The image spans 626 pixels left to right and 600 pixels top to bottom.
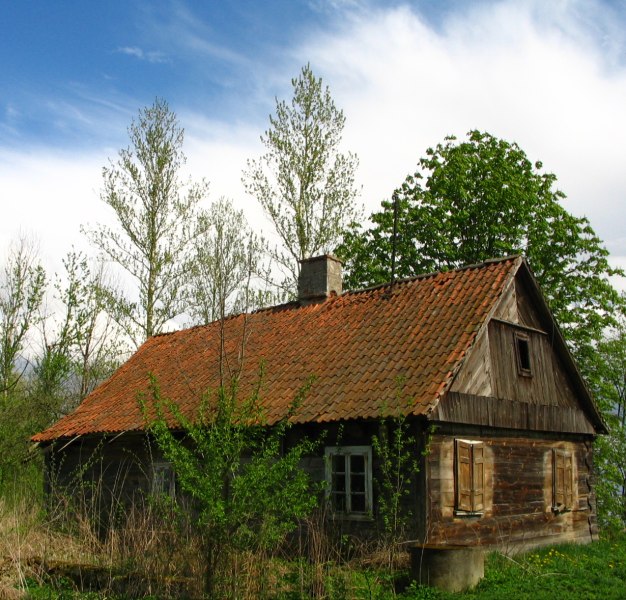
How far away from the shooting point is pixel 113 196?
26.3 m

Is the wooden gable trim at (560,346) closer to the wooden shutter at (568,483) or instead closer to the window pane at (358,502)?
the wooden shutter at (568,483)

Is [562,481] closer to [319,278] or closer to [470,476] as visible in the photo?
[470,476]

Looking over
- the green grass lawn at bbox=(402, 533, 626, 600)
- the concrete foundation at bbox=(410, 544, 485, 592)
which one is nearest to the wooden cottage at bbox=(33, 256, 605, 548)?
the green grass lawn at bbox=(402, 533, 626, 600)

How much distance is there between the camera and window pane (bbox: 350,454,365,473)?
1295 centimetres

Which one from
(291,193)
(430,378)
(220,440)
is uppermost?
(291,193)

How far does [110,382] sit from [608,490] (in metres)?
16.0

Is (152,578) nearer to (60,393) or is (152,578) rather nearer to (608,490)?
(60,393)

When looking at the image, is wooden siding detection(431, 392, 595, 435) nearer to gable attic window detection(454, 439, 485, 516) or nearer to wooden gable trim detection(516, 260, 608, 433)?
wooden gable trim detection(516, 260, 608, 433)

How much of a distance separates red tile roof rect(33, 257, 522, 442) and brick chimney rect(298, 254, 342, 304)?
283 millimetres

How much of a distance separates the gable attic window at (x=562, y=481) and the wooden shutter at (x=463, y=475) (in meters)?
3.84

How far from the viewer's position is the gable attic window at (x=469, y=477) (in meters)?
12.8

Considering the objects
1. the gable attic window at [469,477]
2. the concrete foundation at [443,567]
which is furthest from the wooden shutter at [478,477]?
the concrete foundation at [443,567]

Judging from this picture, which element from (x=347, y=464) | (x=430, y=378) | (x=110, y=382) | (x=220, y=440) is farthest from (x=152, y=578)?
(x=110, y=382)

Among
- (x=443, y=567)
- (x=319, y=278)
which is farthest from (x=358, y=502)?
(x=319, y=278)
